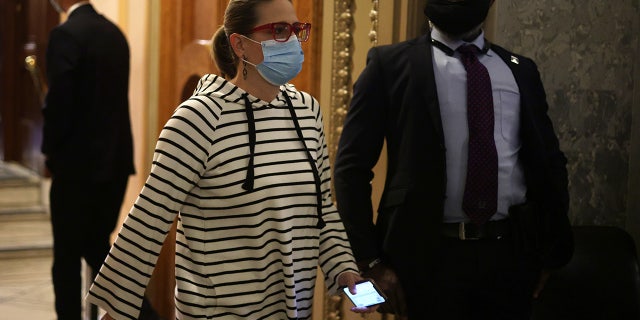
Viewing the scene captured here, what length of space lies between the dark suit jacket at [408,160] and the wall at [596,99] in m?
0.80

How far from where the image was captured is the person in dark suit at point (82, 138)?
4.29 m

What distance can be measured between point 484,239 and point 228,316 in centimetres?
81

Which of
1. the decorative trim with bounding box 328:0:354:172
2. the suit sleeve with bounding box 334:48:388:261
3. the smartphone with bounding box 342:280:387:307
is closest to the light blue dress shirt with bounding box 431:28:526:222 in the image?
the suit sleeve with bounding box 334:48:388:261

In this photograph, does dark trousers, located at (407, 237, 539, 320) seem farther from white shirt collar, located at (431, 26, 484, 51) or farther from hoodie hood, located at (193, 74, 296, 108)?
hoodie hood, located at (193, 74, 296, 108)

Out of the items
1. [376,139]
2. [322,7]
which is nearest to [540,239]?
[376,139]

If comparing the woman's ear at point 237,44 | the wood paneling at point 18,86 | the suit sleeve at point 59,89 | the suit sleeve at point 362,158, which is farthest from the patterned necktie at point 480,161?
the wood paneling at point 18,86

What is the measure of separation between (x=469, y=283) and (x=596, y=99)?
1.30m

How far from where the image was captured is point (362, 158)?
2.69 m

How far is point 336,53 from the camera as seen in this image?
3.54 metres

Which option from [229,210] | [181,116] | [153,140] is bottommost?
[153,140]

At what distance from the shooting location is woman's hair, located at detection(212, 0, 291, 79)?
226cm

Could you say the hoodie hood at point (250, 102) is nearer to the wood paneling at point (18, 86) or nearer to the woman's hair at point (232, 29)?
the woman's hair at point (232, 29)

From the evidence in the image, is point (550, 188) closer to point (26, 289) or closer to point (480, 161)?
point (480, 161)

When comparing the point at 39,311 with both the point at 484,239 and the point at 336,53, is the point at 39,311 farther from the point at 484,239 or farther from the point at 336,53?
the point at 484,239
